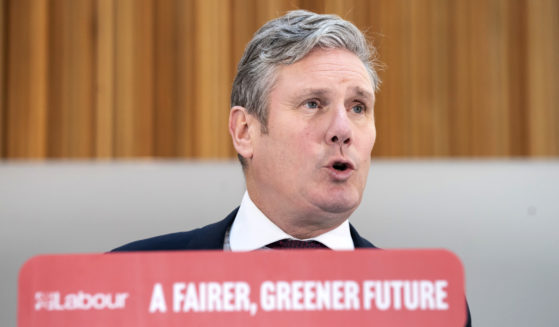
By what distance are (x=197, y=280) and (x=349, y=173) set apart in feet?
0.80

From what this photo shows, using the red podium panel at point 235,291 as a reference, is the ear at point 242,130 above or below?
above

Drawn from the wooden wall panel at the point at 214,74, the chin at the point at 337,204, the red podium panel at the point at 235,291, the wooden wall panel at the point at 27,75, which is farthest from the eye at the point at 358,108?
the wooden wall panel at the point at 27,75

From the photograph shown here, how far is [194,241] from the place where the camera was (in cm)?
77

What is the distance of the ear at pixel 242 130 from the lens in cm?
79

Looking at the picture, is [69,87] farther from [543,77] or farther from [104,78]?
[543,77]

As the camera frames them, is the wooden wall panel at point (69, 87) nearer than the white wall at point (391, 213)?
No

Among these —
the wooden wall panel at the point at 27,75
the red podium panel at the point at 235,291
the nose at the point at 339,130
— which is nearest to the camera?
the red podium panel at the point at 235,291

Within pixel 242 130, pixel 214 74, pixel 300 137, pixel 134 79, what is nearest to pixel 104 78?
pixel 134 79

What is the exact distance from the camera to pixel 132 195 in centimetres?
79

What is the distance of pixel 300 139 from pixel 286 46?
0.41 ft

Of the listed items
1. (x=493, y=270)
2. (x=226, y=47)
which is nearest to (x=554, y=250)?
(x=493, y=270)

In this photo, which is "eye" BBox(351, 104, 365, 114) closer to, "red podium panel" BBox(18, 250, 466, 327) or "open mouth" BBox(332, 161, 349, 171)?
"open mouth" BBox(332, 161, 349, 171)

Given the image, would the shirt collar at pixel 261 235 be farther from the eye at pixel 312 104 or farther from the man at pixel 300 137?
the eye at pixel 312 104

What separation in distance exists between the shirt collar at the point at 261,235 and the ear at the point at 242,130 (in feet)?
0.25
